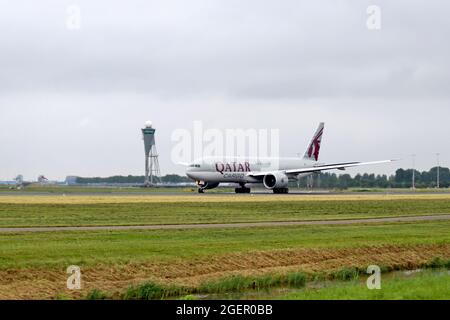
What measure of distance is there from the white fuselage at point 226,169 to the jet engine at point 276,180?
2.65 meters

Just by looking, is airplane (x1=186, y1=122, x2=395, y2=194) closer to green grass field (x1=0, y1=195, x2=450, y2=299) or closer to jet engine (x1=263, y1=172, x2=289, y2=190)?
jet engine (x1=263, y1=172, x2=289, y2=190)

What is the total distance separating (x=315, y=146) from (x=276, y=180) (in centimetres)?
1774

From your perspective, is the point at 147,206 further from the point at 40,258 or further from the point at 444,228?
the point at 40,258

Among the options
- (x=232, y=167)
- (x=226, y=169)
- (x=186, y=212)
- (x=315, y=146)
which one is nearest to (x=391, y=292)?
(x=186, y=212)

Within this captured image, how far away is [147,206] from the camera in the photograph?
5878 cm

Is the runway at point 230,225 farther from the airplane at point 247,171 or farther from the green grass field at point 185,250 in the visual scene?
the airplane at point 247,171

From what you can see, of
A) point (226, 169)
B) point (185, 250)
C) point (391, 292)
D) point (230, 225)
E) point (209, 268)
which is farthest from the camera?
point (226, 169)

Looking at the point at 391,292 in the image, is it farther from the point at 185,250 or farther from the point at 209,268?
the point at 185,250

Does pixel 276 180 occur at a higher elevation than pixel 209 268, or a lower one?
higher

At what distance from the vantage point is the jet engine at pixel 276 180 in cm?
9838

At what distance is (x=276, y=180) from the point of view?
322 ft

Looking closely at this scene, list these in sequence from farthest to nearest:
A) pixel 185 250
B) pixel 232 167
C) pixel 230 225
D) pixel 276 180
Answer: pixel 232 167
pixel 276 180
pixel 230 225
pixel 185 250
